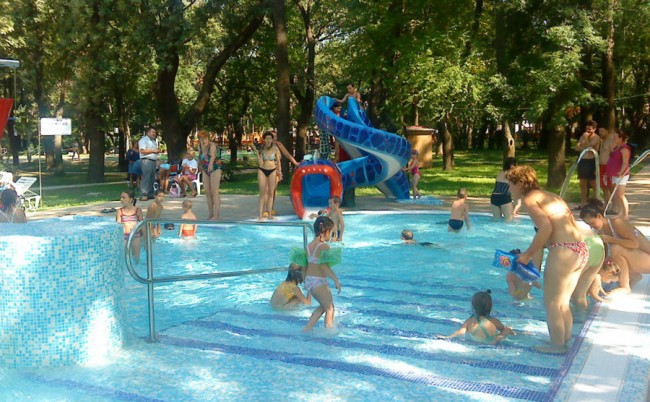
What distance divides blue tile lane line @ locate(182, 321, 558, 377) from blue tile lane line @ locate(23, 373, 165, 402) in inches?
64.0

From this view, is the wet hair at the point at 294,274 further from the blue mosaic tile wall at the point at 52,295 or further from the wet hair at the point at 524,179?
the wet hair at the point at 524,179

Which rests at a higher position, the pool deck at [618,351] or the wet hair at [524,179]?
Answer: the wet hair at [524,179]

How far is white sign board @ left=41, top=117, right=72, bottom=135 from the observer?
16.3 meters

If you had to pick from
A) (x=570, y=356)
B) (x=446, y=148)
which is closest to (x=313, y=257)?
(x=570, y=356)

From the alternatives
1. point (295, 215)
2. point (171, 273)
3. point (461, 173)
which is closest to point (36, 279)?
point (171, 273)

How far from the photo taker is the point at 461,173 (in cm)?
2620

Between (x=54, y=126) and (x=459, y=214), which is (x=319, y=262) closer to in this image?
(x=459, y=214)

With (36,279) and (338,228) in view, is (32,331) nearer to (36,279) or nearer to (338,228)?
(36,279)

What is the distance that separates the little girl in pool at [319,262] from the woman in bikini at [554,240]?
170 cm

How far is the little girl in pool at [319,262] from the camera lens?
19.0 ft

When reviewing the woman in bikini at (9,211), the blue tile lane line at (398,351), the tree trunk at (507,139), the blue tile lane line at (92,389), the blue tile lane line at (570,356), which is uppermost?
the tree trunk at (507,139)

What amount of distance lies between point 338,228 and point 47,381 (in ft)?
21.1

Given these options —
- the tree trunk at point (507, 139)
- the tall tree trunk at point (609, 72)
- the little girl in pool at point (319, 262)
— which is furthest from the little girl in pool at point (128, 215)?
Answer: the tree trunk at point (507, 139)

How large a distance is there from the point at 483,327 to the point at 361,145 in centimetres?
863
